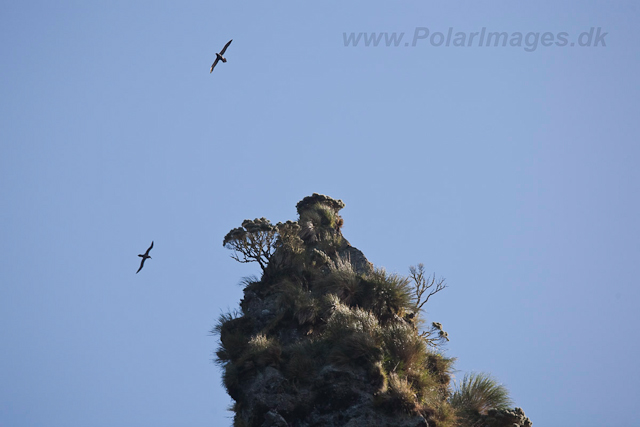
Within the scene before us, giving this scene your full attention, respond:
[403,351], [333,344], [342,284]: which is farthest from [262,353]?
[403,351]

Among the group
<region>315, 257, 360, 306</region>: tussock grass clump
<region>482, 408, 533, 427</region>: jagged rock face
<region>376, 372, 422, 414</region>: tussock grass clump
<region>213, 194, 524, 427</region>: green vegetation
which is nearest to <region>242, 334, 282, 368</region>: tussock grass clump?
<region>213, 194, 524, 427</region>: green vegetation

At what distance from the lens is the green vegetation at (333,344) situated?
50.0 feet

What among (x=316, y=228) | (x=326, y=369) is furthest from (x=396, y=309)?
(x=316, y=228)

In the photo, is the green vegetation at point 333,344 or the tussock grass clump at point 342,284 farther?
the tussock grass clump at point 342,284

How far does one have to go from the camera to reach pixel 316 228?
85.1 ft

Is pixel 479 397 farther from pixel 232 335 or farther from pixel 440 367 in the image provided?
pixel 232 335

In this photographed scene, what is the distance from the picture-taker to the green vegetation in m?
15.2

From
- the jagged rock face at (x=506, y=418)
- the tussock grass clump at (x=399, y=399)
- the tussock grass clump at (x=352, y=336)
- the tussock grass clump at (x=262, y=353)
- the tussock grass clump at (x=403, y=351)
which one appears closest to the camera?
the tussock grass clump at (x=399, y=399)

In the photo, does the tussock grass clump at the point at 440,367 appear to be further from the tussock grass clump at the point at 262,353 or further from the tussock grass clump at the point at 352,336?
the tussock grass clump at the point at 262,353

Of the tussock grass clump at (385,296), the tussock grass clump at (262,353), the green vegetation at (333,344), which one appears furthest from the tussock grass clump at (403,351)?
the tussock grass clump at (262,353)

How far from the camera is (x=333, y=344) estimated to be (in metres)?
16.6

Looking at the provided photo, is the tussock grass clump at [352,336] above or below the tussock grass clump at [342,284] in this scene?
below

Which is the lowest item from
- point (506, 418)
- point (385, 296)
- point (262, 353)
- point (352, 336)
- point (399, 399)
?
point (399, 399)

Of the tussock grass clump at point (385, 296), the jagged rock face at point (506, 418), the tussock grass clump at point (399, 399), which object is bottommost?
the tussock grass clump at point (399, 399)
